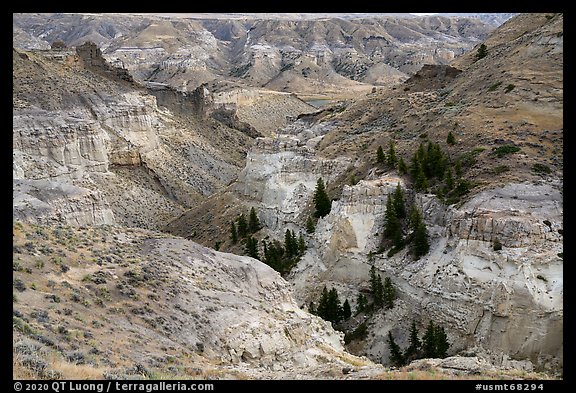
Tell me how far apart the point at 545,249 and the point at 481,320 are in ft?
12.1

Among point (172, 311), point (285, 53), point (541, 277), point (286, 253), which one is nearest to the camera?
point (172, 311)

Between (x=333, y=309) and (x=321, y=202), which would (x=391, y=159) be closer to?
(x=321, y=202)

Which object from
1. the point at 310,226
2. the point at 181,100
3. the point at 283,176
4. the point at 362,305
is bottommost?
the point at 362,305

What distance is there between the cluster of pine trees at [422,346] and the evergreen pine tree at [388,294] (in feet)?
5.59

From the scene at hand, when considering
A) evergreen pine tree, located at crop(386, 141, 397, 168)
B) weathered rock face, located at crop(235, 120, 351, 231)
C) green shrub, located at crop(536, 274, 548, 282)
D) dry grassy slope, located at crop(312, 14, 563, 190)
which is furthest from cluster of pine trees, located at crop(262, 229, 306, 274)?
green shrub, located at crop(536, 274, 548, 282)

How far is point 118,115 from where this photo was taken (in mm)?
52875

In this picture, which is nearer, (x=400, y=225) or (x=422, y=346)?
(x=422, y=346)

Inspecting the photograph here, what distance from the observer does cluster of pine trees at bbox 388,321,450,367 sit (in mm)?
22466

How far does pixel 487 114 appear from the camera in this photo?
32.0 m

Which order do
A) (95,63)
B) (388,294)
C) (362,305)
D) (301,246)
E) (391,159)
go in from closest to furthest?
(388,294) < (362,305) < (391,159) < (301,246) < (95,63)

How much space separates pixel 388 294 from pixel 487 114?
498 inches

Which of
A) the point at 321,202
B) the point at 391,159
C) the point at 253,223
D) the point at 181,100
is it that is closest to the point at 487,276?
the point at 391,159
